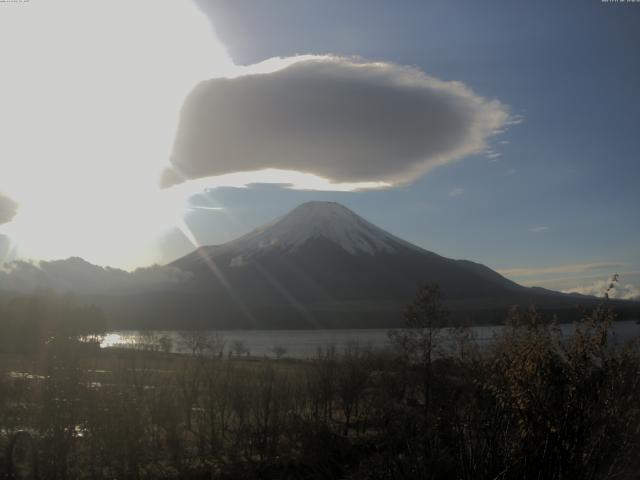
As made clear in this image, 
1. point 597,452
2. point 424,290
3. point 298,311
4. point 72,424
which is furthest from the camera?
point 298,311

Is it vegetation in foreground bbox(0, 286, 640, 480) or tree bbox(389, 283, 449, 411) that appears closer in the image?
vegetation in foreground bbox(0, 286, 640, 480)

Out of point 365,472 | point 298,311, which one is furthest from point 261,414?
point 298,311

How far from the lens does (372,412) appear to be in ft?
→ 86.3

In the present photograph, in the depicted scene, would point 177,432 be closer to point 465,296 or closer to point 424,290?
point 424,290

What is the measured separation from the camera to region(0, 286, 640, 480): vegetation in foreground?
7.47m

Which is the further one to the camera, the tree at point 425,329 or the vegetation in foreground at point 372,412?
the tree at point 425,329

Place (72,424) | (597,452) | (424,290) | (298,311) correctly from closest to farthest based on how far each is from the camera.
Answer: (597,452), (72,424), (424,290), (298,311)

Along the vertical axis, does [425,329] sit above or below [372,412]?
above

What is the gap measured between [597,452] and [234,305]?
16051cm

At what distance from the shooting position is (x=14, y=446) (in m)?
15.5

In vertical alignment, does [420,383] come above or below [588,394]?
below

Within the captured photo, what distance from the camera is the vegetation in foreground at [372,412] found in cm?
747

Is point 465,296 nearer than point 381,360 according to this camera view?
No

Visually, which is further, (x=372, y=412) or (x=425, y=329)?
(x=425, y=329)
